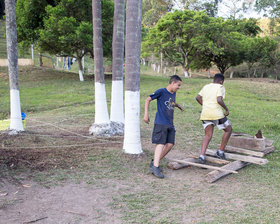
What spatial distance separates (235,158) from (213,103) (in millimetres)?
1112

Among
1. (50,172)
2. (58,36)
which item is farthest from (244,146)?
(58,36)

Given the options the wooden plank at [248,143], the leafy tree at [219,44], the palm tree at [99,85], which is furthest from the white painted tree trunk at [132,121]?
the leafy tree at [219,44]

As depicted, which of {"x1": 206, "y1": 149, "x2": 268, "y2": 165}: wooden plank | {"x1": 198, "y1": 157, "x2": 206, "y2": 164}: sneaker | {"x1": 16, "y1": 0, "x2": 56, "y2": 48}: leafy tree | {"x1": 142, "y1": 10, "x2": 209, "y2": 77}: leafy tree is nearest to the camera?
{"x1": 206, "y1": 149, "x2": 268, "y2": 165}: wooden plank

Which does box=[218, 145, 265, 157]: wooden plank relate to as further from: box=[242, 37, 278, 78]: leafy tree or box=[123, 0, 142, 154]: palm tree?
box=[242, 37, 278, 78]: leafy tree

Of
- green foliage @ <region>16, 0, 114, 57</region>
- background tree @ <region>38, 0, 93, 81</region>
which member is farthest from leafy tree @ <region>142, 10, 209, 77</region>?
background tree @ <region>38, 0, 93, 81</region>

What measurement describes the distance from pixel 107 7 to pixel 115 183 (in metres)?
18.0

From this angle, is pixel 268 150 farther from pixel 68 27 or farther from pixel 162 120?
pixel 68 27

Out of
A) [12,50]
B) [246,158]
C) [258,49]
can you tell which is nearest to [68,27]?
[12,50]

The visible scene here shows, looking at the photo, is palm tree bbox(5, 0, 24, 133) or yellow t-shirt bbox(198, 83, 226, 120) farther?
palm tree bbox(5, 0, 24, 133)

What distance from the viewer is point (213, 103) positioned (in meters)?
5.57

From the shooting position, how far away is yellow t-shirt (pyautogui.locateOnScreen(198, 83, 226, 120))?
5520mm

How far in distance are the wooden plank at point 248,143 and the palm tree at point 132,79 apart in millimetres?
2261

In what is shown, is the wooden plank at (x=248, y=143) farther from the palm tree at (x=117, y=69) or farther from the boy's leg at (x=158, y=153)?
the palm tree at (x=117, y=69)

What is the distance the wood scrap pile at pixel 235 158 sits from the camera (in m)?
4.96
